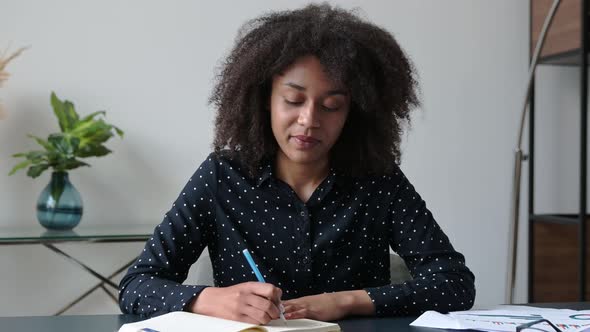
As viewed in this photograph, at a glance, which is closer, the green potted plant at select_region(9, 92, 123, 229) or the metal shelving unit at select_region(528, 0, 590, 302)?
the green potted plant at select_region(9, 92, 123, 229)

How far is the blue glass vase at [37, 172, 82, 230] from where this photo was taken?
280 centimetres

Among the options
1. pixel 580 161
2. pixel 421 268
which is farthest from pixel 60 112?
pixel 580 161

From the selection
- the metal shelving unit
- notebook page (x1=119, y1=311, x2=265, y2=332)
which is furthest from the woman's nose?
the metal shelving unit

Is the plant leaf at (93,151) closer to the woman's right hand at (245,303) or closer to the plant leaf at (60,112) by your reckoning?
the plant leaf at (60,112)

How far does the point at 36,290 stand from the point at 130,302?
Answer: 1687mm

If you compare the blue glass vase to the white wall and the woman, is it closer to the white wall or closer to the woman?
the white wall

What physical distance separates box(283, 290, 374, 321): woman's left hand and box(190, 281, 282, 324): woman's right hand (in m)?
0.07

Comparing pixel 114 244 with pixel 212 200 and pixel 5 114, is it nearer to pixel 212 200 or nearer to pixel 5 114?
pixel 5 114

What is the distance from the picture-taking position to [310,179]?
69.1 inches

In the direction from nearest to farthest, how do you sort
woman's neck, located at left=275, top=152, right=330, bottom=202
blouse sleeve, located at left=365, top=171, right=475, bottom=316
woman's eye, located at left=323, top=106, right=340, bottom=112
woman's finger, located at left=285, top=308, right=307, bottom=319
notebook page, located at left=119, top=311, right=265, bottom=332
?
notebook page, located at left=119, top=311, right=265, bottom=332 < woman's finger, located at left=285, top=308, right=307, bottom=319 < blouse sleeve, located at left=365, top=171, right=475, bottom=316 < woman's eye, located at left=323, top=106, right=340, bottom=112 < woman's neck, located at left=275, top=152, right=330, bottom=202

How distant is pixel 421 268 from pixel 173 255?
1.54 ft

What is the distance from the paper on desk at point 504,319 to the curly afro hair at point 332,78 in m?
0.39

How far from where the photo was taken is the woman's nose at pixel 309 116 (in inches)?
62.5

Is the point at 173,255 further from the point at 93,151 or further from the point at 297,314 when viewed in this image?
the point at 93,151
